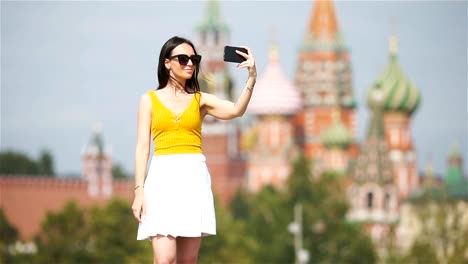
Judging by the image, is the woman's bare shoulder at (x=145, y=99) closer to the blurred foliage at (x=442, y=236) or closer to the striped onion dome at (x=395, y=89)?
the blurred foliage at (x=442, y=236)

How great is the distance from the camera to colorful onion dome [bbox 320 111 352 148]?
426 feet

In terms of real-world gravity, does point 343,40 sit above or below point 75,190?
above

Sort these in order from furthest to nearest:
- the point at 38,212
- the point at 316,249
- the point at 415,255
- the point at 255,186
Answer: the point at 255,186, the point at 38,212, the point at 316,249, the point at 415,255

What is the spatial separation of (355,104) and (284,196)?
55.7 m

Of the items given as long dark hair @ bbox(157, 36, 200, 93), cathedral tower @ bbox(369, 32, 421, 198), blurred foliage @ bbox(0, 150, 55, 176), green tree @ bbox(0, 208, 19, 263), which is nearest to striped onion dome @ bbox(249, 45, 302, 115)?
cathedral tower @ bbox(369, 32, 421, 198)

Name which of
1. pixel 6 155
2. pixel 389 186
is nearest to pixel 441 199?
pixel 389 186

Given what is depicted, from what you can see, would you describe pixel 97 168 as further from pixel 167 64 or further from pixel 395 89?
pixel 167 64

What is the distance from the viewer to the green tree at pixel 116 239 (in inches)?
2601

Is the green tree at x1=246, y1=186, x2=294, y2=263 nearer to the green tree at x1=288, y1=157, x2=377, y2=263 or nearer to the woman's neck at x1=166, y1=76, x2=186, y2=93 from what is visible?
the green tree at x1=288, y1=157, x2=377, y2=263

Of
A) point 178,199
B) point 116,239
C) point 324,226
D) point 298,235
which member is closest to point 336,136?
point 324,226

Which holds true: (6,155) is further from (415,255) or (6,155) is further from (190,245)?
(190,245)

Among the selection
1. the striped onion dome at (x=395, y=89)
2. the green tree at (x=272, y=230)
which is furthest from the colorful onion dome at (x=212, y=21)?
the green tree at (x=272, y=230)

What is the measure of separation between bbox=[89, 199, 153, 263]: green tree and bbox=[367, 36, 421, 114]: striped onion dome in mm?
49598

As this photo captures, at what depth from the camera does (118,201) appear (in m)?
80.9
